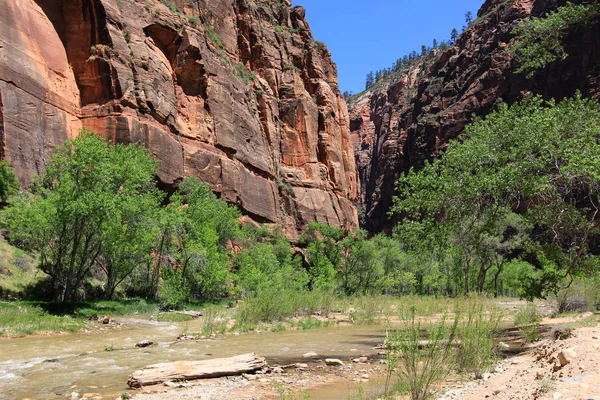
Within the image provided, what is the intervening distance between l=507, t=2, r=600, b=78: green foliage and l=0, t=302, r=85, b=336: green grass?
706 inches

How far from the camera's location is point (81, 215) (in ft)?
63.8

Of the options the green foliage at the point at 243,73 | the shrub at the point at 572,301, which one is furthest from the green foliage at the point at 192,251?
the green foliage at the point at 243,73

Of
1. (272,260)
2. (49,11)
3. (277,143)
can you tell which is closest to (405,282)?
(272,260)

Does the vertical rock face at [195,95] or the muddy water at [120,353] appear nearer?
the muddy water at [120,353]

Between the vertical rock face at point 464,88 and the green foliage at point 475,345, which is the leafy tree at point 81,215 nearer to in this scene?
the green foliage at point 475,345

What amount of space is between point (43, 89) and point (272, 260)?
22392mm

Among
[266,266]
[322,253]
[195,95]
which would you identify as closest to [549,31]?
[266,266]

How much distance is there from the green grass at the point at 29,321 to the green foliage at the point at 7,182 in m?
11.8

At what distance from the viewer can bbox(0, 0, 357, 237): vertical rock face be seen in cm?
3300

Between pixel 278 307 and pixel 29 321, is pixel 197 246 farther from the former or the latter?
pixel 29 321

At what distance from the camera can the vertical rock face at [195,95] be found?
108 feet

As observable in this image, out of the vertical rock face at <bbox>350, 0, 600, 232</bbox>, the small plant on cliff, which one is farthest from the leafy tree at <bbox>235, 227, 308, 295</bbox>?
the vertical rock face at <bbox>350, 0, 600, 232</bbox>

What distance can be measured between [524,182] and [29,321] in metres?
16.9

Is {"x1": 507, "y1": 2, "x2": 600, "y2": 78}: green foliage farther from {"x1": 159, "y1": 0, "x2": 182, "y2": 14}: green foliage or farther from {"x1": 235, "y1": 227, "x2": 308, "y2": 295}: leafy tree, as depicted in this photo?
{"x1": 159, "y1": 0, "x2": 182, "y2": 14}: green foliage
